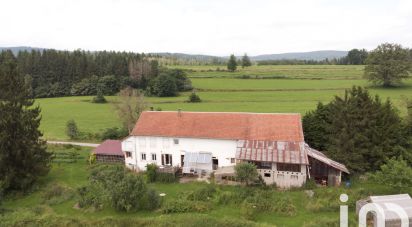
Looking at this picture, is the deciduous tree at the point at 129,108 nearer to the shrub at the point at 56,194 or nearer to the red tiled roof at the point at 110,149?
the red tiled roof at the point at 110,149

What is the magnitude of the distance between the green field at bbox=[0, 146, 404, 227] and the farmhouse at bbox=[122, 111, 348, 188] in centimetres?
215

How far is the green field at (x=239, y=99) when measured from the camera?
60219mm

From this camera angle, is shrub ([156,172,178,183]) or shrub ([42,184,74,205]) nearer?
shrub ([42,184,74,205])

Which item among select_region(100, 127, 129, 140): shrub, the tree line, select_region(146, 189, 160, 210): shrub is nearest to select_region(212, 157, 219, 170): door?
select_region(146, 189, 160, 210): shrub

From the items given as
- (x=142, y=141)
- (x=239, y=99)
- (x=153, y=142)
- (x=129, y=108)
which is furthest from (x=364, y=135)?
(x=239, y=99)

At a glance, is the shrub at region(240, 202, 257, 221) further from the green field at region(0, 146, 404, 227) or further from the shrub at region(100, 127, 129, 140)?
the shrub at region(100, 127, 129, 140)

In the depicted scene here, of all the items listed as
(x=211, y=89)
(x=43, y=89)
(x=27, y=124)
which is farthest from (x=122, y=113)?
(x=43, y=89)

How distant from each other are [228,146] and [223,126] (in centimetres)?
222

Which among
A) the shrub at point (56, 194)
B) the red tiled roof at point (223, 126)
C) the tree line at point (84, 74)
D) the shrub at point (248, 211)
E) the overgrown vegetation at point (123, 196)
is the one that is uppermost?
the tree line at point (84, 74)

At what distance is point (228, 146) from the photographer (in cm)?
3061

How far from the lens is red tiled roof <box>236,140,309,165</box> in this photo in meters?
27.2

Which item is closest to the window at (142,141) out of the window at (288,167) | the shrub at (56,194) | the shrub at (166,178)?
the shrub at (166,178)

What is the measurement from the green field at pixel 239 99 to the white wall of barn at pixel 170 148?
20.8 metres

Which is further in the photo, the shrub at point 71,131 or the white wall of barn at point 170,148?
the shrub at point 71,131
